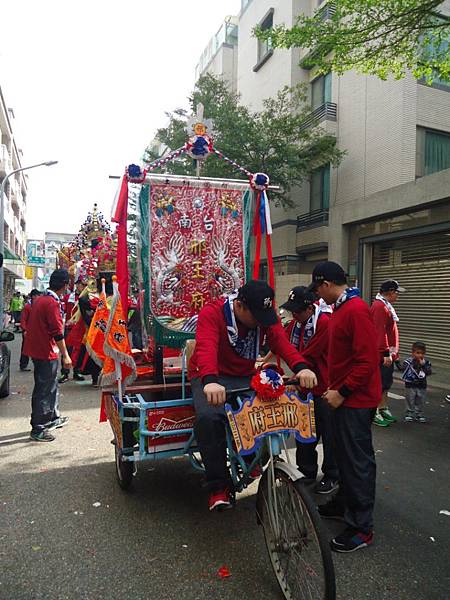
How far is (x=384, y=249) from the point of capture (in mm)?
14117

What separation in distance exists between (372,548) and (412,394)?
383cm

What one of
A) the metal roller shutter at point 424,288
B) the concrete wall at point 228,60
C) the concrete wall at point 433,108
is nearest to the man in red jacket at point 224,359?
the metal roller shutter at point 424,288

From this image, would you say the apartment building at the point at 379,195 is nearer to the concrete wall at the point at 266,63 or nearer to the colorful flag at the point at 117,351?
the concrete wall at the point at 266,63

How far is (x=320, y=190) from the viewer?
58.9ft

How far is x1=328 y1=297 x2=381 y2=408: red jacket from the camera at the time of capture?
3043 millimetres

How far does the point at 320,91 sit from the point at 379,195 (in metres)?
6.72

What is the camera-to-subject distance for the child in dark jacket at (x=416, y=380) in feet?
20.9

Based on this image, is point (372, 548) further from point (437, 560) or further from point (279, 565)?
point (279, 565)

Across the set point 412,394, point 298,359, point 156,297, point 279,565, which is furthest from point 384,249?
point 279,565

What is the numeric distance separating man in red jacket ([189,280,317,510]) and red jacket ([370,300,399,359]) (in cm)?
305

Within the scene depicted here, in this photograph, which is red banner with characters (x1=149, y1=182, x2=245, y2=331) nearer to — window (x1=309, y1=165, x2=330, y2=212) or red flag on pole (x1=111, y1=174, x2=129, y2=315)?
red flag on pole (x1=111, y1=174, x2=129, y2=315)

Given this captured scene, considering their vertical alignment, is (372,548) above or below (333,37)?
below

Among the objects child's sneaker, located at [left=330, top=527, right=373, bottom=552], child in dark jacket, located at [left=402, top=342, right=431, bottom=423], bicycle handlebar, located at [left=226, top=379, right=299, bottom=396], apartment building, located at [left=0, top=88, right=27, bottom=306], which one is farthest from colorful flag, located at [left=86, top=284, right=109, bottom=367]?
apartment building, located at [left=0, top=88, right=27, bottom=306]

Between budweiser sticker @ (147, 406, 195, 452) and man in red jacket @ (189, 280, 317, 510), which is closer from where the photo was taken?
man in red jacket @ (189, 280, 317, 510)
